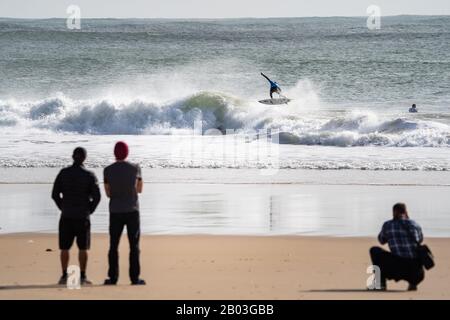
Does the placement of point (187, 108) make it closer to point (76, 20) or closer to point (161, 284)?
point (161, 284)

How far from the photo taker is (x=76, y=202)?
11383mm

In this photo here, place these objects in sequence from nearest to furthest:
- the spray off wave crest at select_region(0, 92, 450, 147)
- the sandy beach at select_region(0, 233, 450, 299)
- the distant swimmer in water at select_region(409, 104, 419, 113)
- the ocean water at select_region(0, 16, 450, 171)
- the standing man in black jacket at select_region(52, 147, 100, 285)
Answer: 1. the sandy beach at select_region(0, 233, 450, 299)
2. the standing man in black jacket at select_region(52, 147, 100, 285)
3. the ocean water at select_region(0, 16, 450, 171)
4. the spray off wave crest at select_region(0, 92, 450, 147)
5. the distant swimmer in water at select_region(409, 104, 419, 113)

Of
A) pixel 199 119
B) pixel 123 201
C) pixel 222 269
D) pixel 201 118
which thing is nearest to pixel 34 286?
pixel 123 201

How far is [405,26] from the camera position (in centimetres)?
8438

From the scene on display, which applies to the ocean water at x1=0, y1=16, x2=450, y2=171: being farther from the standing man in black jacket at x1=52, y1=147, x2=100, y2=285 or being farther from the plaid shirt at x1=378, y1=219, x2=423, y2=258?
the standing man in black jacket at x1=52, y1=147, x2=100, y2=285

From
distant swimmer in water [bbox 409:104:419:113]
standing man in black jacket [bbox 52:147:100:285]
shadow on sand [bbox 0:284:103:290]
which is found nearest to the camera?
shadow on sand [bbox 0:284:103:290]

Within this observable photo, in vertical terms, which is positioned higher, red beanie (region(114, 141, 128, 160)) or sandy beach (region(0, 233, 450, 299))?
red beanie (region(114, 141, 128, 160))

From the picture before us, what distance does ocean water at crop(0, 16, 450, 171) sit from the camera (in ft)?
93.9

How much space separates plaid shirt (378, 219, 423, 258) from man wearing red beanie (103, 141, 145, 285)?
234 cm

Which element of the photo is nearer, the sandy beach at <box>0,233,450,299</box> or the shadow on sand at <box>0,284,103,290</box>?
the sandy beach at <box>0,233,450,299</box>

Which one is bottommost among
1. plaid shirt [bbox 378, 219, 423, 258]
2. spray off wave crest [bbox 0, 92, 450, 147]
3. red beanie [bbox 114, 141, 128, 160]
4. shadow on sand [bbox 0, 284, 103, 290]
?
shadow on sand [bbox 0, 284, 103, 290]

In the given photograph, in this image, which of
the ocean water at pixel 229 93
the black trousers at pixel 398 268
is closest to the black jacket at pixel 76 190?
the black trousers at pixel 398 268

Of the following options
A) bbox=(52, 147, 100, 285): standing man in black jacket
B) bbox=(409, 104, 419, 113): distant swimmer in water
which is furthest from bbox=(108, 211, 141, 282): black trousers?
bbox=(409, 104, 419, 113): distant swimmer in water

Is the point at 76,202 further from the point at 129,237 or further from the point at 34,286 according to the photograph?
the point at 34,286
